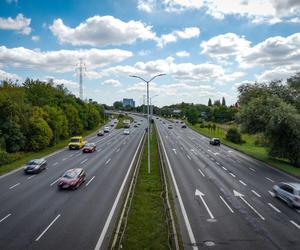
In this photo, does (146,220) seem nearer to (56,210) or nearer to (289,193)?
(56,210)

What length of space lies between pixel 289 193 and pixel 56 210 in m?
14.5

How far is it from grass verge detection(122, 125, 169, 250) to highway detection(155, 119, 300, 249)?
1.10 metres

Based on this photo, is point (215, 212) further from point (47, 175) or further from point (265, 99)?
point (265, 99)

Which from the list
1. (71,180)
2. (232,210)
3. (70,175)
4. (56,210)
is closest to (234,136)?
(70,175)

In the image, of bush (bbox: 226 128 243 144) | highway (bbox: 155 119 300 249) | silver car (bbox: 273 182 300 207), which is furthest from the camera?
bush (bbox: 226 128 243 144)

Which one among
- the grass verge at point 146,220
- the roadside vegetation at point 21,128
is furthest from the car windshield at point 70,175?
the roadside vegetation at point 21,128

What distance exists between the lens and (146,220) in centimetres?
1705

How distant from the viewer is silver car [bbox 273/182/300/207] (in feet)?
67.1

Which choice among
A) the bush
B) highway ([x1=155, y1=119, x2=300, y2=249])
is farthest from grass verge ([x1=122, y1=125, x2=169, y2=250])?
the bush

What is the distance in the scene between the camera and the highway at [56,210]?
14.9 meters

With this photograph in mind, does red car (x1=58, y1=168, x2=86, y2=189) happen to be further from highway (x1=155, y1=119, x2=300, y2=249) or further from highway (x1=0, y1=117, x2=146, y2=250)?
highway (x1=155, y1=119, x2=300, y2=249)

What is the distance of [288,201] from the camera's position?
69.3 feet

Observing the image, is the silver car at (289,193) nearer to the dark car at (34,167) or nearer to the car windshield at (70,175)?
the car windshield at (70,175)

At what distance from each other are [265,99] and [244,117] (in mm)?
4059
